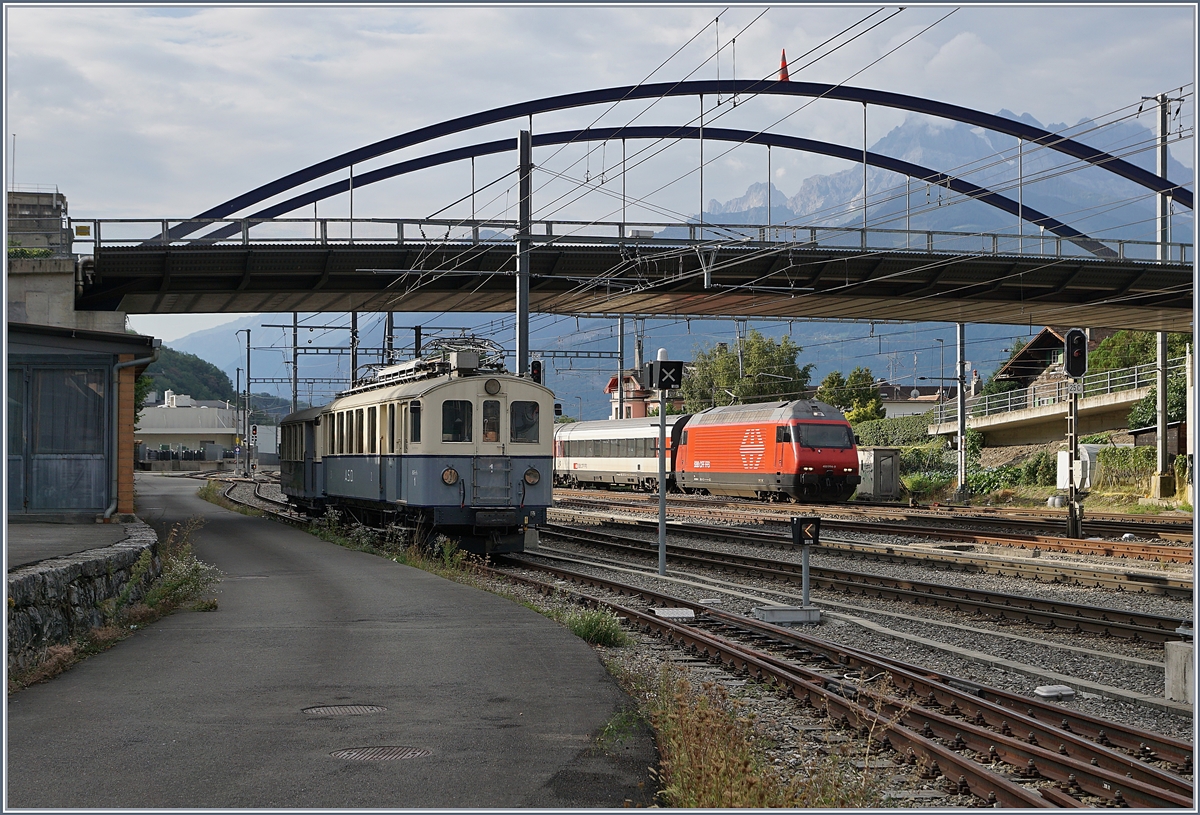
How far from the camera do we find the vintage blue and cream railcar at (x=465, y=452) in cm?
1930

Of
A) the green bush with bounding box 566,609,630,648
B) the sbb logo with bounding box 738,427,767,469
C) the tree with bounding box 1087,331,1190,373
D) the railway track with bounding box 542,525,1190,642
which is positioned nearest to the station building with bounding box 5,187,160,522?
the railway track with bounding box 542,525,1190,642

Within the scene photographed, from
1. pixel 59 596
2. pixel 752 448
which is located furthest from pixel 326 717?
pixel 752 448

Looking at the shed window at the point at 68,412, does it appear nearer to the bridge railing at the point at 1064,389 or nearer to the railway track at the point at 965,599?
the railway track at the point at 965,599

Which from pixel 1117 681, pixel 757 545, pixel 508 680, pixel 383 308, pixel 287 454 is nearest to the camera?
pixel 508 680

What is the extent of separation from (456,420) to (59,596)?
406 inches

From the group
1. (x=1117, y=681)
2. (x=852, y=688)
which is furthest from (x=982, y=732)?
(x=1117, y=681)

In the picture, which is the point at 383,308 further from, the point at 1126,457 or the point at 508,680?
the point at 508,680

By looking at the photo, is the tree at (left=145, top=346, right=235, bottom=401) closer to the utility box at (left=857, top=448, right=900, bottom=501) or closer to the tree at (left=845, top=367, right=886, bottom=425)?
the tree at (left=845, top=367, right=886, bottom=425)

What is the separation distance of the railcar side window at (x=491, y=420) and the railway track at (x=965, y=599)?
12.5 ft

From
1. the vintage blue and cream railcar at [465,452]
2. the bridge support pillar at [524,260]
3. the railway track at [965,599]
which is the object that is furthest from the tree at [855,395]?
the railway track at [965,599]

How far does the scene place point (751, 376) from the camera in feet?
223

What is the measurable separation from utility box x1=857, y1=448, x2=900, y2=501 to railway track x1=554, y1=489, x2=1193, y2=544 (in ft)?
23.4

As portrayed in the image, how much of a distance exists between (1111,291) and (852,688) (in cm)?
2833

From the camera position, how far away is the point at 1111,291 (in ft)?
109
